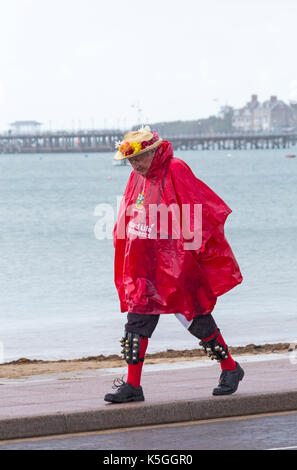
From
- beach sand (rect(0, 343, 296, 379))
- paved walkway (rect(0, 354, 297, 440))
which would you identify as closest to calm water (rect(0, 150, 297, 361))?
beach sand (rect(0, 343, 296, 379))

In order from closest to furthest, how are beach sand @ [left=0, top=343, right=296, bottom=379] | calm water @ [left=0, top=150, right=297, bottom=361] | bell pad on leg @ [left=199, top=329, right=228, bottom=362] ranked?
1. bell pad on leg @ [left=199, top=329, right=228, bottom=362]
2. beach sand @ [left=0, top=343, right=296, bottom=379]
3. calm water @ [left=0, top=150, right=297, bottom=361]

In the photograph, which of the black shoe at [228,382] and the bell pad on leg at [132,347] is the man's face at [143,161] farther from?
the black shoe at [228,382]

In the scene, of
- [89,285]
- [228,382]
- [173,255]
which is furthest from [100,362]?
[89,285]

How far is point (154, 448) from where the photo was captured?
6.53 metres

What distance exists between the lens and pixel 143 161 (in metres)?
7.67

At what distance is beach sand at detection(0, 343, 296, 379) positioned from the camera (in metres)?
11.6

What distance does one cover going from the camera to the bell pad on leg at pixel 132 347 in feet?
25.1

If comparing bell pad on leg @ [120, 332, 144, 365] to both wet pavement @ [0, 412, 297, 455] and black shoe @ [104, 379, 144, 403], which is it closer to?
black shoe @ [104, 379, 144, 403]

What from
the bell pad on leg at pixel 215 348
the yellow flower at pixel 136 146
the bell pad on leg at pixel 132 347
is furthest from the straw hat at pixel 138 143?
the bell pad on leg at pixel 215 348

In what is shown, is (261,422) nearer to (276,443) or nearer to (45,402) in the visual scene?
(276,443)

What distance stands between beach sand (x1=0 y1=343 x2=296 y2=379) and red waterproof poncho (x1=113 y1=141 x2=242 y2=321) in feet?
12.3

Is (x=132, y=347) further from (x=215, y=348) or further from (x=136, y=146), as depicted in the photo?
(x=136, y=146)

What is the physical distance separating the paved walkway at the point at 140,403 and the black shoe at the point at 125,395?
6 cm

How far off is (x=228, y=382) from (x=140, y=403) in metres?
0.67
